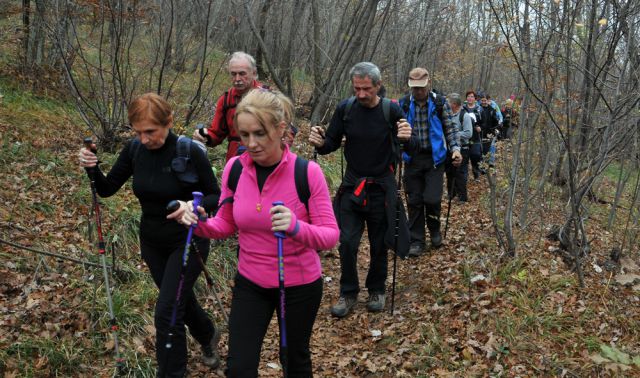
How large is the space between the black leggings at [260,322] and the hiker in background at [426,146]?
377 centimetres

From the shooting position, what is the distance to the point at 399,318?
5520 mm

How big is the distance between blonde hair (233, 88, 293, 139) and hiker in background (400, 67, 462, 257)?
3.80 m

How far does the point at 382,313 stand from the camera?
5.64 meters

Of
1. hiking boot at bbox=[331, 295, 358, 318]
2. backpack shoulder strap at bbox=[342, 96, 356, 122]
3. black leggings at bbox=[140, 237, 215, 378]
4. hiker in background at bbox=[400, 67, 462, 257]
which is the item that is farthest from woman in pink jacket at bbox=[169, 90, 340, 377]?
hiker in background at bbox=[400, 67, 462, 257]

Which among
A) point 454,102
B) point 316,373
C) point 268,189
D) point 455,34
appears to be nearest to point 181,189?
point 268,189

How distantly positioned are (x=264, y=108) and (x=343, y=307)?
3317mm

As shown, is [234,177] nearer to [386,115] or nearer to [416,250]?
[386,115]

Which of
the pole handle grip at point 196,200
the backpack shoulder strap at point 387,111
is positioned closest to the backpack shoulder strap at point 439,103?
the backpack shoulder strap at point 387,111

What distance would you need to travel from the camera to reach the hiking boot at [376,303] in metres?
5.58

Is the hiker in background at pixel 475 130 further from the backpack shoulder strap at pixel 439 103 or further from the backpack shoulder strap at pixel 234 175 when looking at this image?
the backpack shoulder strap at pixel 234 175

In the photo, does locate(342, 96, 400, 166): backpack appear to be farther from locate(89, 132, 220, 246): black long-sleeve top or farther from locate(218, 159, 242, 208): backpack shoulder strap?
locate(218, 159, 242, 208): backpack shoulder strap

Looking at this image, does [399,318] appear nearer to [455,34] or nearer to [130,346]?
[130,346]

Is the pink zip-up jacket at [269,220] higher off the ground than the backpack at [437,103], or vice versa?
the backpack at [437,103]

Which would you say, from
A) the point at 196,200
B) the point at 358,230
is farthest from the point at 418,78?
the point at 196,200
